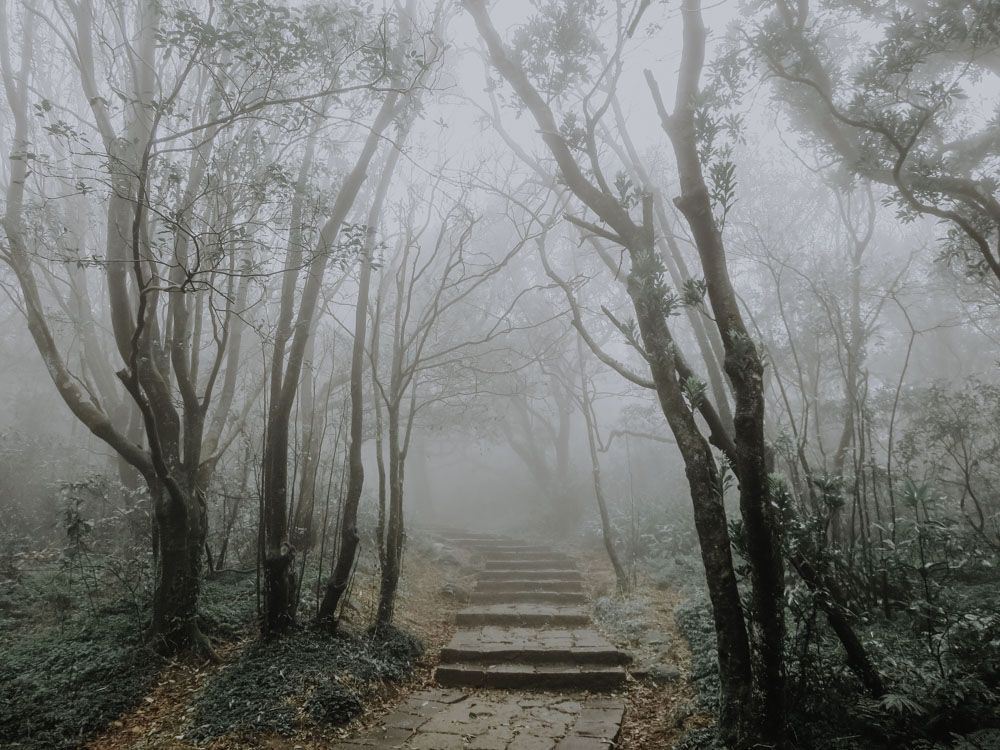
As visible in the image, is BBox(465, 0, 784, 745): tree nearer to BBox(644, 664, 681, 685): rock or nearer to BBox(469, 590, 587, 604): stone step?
BBox(644, 664, 681, 685): rock

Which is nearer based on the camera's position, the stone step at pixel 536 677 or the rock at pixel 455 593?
the stone step at pixel 536 677

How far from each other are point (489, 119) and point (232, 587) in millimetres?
9602

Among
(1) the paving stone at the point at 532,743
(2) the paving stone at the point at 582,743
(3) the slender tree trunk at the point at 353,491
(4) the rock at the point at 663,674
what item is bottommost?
(1) the paving stone at the point at 532,743

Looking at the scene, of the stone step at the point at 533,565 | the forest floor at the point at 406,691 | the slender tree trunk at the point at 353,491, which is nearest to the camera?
the forest floor at the point at 406,691

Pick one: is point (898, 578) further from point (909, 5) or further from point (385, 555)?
point (909, 5)

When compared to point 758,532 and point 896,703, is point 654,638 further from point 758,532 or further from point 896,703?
point 758,532

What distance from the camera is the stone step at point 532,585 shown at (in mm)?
8742

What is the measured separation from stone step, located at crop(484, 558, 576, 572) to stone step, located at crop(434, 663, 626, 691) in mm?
4231

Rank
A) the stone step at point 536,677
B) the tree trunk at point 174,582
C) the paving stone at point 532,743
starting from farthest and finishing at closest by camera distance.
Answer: the stone step at point 536,677
the tree trunk at point 174,582
the paving stone at point 532,743

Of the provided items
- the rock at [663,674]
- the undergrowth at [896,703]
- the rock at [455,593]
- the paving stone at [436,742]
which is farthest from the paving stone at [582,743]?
the rock at [455,593]

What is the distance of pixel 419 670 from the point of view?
18.9 feet

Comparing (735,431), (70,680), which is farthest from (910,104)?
(70,680)

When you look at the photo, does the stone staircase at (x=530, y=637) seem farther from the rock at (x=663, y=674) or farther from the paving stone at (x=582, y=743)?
the paving stone at (x=582, y=743)

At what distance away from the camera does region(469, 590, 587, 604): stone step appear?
8.24 metres
